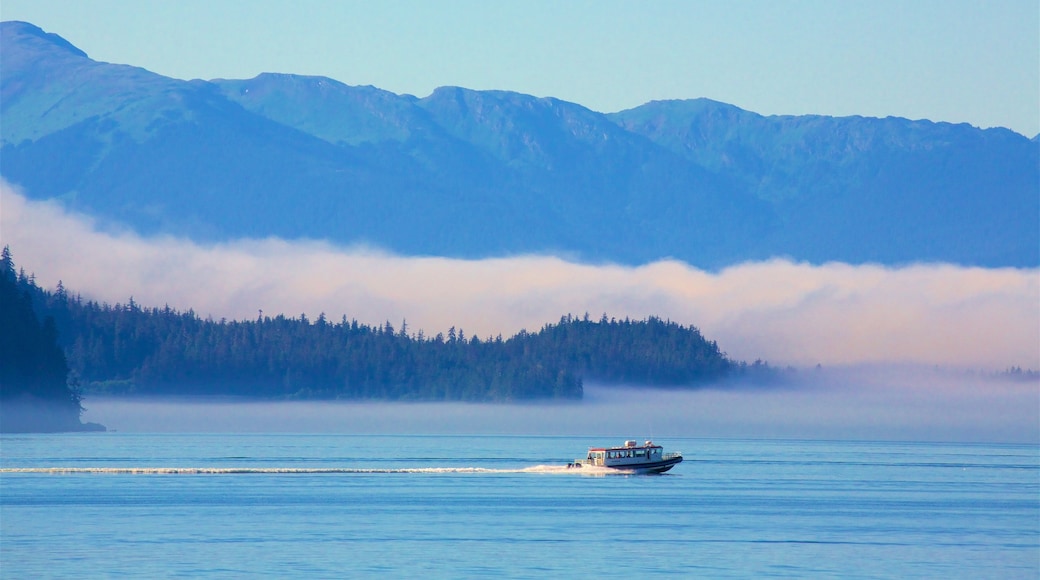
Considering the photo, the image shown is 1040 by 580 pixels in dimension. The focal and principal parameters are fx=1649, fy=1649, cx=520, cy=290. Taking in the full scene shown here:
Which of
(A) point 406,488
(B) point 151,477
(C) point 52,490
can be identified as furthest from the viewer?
(B) point 151,477

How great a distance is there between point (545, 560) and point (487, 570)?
711cm

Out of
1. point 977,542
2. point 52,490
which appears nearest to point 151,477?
point 52,490

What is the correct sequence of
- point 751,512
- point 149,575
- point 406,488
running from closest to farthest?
point 149,575, point 751,512, point 406,488

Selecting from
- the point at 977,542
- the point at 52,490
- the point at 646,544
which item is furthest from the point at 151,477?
the point at 977,542

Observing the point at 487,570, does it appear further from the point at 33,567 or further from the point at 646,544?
the point at 33,567

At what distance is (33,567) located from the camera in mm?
103625

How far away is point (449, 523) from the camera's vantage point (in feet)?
458

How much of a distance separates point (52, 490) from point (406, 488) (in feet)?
128

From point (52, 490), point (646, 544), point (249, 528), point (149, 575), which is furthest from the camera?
point (52, 490)

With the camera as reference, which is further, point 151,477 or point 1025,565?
point 151,477

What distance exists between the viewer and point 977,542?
12800 centimetres

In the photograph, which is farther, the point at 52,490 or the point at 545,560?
the point at 52,490

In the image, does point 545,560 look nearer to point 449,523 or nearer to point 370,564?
point 370,564

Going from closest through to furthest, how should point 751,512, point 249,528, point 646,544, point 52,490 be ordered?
point 646,544, point 249,528, point 751,512, point 52,490
